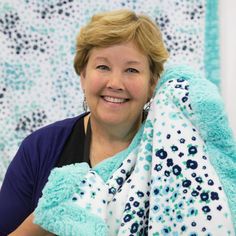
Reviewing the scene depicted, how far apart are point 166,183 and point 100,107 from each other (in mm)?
295

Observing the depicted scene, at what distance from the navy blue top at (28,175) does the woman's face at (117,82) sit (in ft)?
0.50

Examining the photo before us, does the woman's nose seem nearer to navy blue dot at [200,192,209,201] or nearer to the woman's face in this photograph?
the woman's face

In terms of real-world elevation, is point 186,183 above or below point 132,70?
below

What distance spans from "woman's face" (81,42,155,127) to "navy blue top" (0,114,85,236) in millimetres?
153

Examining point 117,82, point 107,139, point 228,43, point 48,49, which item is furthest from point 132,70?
point 228,43

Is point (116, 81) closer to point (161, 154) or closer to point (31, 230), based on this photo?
point (161, 154)

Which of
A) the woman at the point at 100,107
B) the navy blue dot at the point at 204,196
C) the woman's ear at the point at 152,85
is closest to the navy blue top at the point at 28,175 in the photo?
the woman at the point at 100,107

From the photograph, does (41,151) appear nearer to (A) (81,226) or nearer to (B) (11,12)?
(A) (81,226)

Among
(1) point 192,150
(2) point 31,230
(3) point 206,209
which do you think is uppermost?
(1) point 192,150

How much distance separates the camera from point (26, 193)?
3.75 ft

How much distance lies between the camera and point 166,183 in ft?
3.05

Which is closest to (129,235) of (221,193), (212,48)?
(221,193)

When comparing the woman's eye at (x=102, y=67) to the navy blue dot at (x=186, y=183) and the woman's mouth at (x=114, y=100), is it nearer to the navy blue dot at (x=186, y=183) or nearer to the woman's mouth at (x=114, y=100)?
the woman's mouth at (x=114, y=100)

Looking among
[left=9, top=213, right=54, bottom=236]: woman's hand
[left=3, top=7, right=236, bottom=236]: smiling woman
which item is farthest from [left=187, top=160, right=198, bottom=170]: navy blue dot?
[left=9, top=213, right=54, bottom=236]: woman's hand
